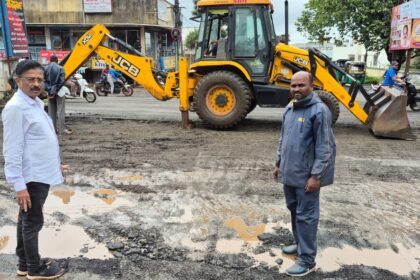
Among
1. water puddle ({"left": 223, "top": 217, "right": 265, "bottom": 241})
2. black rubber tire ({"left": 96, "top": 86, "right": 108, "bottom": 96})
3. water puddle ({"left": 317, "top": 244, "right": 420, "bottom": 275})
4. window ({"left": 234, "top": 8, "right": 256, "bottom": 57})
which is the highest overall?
window ({"left": 234, "top": 8, "right": 256, "bottom": 57})

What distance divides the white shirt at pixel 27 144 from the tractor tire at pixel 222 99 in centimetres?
628

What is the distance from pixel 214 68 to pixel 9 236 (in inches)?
248

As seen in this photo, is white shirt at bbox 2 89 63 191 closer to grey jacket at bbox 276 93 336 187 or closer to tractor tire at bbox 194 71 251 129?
grey jacket at bbox 276 93 336 187

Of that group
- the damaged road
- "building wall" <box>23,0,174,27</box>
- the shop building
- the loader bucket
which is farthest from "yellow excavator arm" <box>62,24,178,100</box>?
"building wall" <box>23,0,174,27</box>

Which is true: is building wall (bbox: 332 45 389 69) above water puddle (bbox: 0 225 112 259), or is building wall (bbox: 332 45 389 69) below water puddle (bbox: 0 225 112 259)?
above

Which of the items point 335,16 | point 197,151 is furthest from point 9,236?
point 335,16

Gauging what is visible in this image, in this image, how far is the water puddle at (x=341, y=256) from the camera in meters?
3.62

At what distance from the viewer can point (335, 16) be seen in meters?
26.2

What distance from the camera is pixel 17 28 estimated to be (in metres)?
16.1

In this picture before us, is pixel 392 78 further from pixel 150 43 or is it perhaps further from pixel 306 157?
pixel 150 43

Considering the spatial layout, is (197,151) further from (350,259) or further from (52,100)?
(350,259)

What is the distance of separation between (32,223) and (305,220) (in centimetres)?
217

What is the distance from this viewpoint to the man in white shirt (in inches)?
118

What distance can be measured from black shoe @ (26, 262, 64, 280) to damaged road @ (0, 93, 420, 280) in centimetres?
10
